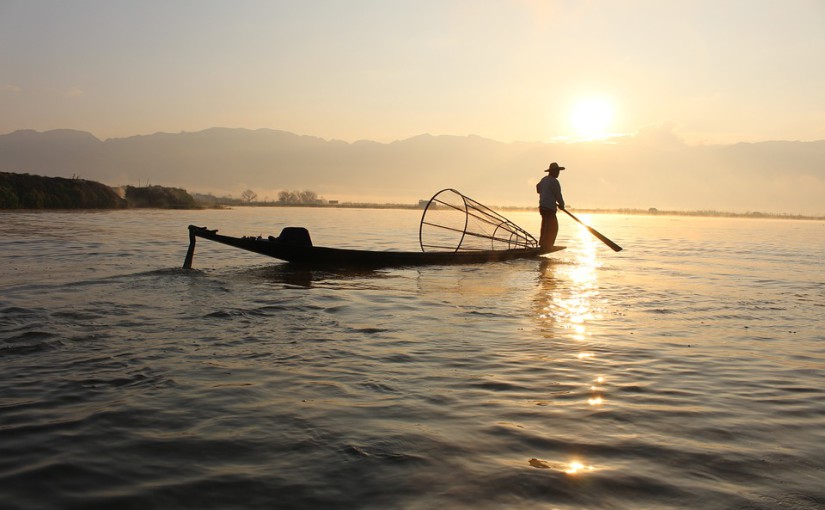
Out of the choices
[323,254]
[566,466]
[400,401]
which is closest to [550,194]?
[323,254]

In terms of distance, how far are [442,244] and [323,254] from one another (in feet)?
18.0

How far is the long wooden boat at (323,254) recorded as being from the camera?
41.1ft

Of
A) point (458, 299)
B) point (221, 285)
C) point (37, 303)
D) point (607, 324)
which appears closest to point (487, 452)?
point (607, 324)

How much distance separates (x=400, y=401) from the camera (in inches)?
187

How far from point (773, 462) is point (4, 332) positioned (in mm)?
7635

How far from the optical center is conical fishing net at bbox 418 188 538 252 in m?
17.4

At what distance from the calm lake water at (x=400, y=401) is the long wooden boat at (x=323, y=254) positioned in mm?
2158

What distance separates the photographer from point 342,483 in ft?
10.8

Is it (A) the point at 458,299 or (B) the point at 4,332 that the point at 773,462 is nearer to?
(A) the point at 458,299

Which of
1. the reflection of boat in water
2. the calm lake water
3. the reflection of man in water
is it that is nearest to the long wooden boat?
the reflection of boat in water

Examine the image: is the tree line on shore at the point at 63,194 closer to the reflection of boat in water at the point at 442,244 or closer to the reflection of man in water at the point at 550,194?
the reflection of boat in water at the point at 442,244

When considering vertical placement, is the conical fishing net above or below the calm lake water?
above

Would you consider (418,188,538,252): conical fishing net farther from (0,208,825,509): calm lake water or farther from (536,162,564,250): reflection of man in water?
(0,208,825,509): calm lake water

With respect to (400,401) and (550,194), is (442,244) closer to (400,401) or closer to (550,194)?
(550,194)
